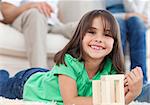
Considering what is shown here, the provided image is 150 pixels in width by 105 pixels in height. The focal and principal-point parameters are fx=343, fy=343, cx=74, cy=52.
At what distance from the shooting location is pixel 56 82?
0.88 m

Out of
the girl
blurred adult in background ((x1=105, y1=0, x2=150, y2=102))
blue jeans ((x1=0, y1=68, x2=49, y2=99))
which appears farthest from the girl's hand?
blurred adult in background ((x1=105, y1=0, x2=150, y2=102))

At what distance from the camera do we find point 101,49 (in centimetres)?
82

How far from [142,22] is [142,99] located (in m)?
0.50

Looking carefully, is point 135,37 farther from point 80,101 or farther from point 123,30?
point 80,101

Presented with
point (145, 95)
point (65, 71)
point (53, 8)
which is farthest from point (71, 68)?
point (53, 8)

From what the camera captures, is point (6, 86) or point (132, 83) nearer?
point (132, 83)

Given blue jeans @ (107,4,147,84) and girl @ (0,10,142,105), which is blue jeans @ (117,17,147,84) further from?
girl @ (0,10,142,105)

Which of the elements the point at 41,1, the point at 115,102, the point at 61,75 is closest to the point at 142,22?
the point at 41,1

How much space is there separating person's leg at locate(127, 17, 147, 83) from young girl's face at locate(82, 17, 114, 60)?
53cm

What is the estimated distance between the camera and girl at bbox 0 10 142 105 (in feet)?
2.57

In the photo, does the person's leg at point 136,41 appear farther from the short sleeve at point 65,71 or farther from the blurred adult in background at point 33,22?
the short sleeve at point 65,71

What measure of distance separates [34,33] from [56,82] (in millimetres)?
477

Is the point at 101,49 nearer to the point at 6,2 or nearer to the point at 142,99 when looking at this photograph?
the point at 142,99

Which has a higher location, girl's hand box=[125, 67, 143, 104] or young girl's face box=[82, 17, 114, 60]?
young girl's face box=[82, 17, 114, 60]
